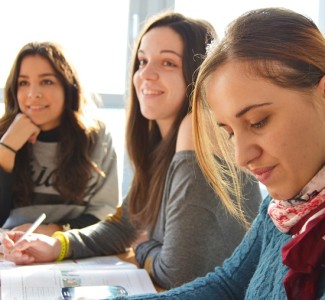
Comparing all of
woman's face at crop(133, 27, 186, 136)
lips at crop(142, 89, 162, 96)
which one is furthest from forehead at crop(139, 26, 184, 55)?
lips at crop(142, 89, 162, 96)

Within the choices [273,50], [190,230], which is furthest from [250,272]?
[273,50]

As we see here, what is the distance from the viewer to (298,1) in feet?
7.80

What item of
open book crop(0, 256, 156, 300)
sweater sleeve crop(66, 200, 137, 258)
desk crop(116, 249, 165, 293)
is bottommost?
desk crop(116, 249, 165, 293)

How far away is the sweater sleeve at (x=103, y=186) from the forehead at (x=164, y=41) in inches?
20.7

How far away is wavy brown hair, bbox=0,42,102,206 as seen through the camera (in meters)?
1.78

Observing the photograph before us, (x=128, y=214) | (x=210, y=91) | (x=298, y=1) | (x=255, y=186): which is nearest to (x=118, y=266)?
(x=128, y=214)

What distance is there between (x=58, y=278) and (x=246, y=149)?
61 centimetres

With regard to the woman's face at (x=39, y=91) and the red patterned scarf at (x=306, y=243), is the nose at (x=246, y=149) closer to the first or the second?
the red patterned scarf at (x=306, y=243)

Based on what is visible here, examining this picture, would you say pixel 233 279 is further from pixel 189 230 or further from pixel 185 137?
pixel 185 137

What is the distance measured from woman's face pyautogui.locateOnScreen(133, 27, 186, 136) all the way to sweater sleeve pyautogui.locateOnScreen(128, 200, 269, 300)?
1.65ft

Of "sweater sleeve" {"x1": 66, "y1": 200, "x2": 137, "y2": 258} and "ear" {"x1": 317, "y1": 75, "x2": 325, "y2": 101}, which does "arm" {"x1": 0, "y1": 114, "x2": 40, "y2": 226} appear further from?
"ear" {"x1": 317, "y1": 75, "x2": 325, "y2": 101}

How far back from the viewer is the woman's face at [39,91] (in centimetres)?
180

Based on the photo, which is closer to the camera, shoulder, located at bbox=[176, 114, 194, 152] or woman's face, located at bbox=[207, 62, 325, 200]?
woman's face, located at bbox=[207, 62, 325, 200]

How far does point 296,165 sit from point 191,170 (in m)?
0.48
